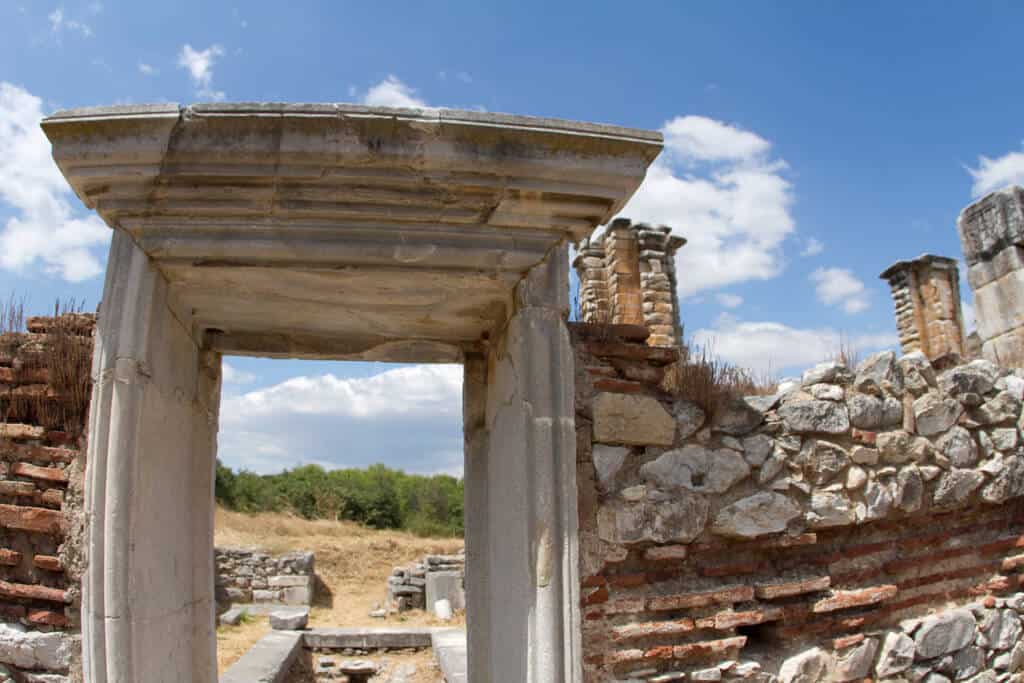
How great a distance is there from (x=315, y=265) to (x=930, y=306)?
686 inches

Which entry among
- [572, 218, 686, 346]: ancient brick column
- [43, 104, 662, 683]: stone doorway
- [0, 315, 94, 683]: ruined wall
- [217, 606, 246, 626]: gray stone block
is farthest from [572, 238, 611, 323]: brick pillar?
[0, 315, 94, 683]: ruined wall

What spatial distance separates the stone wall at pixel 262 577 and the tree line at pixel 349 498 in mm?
7758

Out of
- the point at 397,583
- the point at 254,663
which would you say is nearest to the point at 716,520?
the point at 254,663

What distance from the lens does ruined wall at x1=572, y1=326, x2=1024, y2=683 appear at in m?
2.86

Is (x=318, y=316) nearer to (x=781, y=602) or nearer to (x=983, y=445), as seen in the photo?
(x=781, y=602)

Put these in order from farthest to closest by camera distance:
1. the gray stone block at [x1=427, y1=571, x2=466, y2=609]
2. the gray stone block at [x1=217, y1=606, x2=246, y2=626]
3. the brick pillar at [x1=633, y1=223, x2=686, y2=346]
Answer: the brick pillar at [x1=633, y1=223, x2=686, y2=346], the gray stone block at [x1=427, y1=571, x2=466, y2=609], the gray stone block at [x1=217, y1=606, x2=246, y2=626]

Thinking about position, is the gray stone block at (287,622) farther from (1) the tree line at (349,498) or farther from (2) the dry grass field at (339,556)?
(1) the tree line at (349,498)

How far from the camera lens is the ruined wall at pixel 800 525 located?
113 inches

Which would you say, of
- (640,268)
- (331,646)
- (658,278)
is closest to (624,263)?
(640,268)

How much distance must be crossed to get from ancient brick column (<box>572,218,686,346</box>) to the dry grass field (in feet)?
20.1

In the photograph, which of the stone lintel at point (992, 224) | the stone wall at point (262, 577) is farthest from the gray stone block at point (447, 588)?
the stone lintel at point (992, 224)

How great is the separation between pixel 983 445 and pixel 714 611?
68.6 inches

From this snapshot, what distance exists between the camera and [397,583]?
1327 cm

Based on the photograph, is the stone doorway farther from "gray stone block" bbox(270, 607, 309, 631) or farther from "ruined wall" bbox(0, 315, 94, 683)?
"gray stone block" bbox(270, 607, 309, 631)
